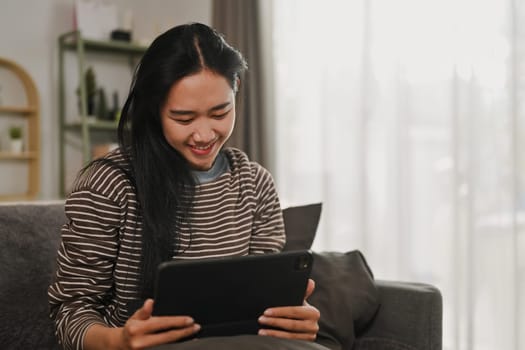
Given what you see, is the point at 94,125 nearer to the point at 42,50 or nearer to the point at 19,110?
the point at 19,110

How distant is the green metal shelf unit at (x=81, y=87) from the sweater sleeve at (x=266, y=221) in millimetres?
2063

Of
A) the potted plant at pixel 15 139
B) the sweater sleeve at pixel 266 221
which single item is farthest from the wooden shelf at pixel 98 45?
the sweater sleeve at pixel 266 221

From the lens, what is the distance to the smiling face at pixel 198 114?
127 centimetres

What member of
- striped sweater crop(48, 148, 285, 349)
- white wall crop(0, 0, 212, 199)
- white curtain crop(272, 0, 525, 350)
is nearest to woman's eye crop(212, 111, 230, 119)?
striped sweater crop(48, 148, 285, 349)

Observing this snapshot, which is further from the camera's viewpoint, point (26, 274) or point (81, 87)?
point (81, 87)

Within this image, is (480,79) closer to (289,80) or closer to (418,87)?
(418,87)

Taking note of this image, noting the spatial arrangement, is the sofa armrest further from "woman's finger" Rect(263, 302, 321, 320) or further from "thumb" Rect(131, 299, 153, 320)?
"thumb" Rect(131, 299, 153, 320)

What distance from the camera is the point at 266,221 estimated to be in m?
1.56

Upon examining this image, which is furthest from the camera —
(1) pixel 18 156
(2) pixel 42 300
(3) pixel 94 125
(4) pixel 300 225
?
(3) pixel 94 125

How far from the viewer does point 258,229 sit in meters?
1.54

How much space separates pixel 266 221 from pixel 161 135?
1.07 feet

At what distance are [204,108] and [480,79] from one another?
149 cm

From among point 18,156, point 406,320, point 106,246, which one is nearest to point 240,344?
point 106,246

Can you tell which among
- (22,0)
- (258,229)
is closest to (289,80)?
(22,0)
